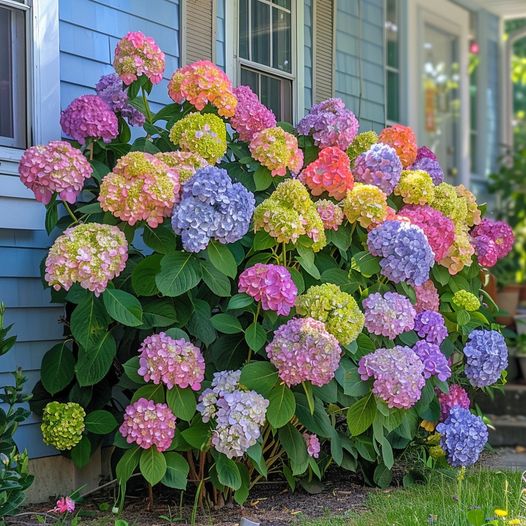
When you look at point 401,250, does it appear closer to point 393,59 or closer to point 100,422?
point 100,422

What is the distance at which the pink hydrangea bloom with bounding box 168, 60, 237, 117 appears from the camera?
388 centimetres

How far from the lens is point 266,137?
386cm

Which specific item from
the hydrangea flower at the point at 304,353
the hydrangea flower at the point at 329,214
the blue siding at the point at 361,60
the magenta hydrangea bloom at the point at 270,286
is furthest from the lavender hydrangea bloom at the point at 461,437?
the blue siding at the point at 361,60

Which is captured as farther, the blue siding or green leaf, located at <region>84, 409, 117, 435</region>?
the blue siding

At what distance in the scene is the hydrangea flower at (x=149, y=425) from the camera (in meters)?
3.39

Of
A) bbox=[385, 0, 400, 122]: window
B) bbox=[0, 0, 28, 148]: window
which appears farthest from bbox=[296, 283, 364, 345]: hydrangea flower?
bbox=[385, 0, 400, 122]: window

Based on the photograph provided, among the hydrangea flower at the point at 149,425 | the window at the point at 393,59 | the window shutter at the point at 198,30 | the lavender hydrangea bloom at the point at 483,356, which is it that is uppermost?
the window at the point at 393,59

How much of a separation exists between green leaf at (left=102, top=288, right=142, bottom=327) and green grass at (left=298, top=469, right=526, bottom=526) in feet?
3.25

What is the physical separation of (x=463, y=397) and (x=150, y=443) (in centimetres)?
174

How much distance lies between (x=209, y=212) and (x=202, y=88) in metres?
0.74

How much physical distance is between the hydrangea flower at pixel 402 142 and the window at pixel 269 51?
97 centimetres

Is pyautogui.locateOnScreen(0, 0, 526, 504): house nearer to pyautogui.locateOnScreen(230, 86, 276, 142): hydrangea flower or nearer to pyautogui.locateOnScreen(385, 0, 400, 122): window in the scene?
pyautogui.locateOnScreen(385, 0, 400, 122): window

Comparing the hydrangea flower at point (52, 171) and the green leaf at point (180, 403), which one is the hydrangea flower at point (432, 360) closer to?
the green leaf at point (180, 403)

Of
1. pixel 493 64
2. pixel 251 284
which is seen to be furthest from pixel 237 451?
pixel 493 64
